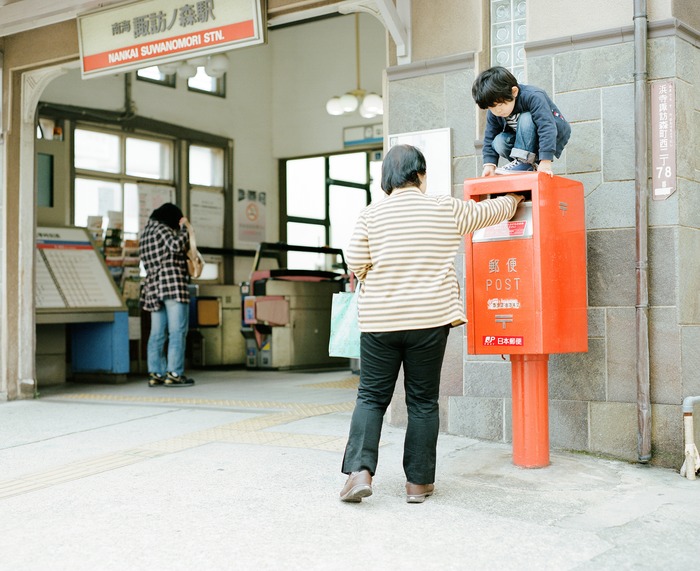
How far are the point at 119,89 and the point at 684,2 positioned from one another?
7828 millimetres

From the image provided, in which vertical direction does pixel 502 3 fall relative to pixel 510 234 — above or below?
above

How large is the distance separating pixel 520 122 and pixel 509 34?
3.78 feet

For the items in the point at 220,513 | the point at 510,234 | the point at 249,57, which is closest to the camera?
the point at 220,513

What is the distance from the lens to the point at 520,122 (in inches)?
156

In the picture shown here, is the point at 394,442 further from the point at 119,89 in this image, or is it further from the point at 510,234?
the point at 119,89

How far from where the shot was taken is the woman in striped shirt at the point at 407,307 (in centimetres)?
340

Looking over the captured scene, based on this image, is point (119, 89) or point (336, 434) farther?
point (119, 89)

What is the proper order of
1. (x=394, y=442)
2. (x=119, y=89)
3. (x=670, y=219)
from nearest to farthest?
(x=670, y=219) < (x=394, y=442) < (x=119, y=89)

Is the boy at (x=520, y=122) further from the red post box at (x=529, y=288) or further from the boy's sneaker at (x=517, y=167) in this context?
the red post box at (x=529, y=288)

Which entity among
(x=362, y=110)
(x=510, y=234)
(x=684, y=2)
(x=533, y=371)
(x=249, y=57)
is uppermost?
(x=249, y=57)

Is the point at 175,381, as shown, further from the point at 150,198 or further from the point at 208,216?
the point at 208,216

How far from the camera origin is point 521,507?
3.34 metres

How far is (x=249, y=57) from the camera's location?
12.6 meters

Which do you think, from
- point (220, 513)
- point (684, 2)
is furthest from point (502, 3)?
point (220, 513)
